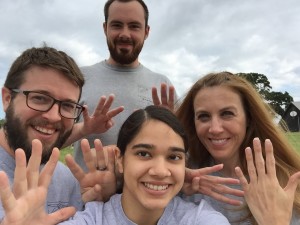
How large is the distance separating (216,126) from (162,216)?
3.50 ft

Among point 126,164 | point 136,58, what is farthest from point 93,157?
point 136,58

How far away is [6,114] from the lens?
3066 millimetres

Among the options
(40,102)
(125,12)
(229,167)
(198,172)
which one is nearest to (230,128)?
(229,167)

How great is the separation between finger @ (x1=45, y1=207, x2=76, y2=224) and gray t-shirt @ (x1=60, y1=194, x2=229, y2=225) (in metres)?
0.04

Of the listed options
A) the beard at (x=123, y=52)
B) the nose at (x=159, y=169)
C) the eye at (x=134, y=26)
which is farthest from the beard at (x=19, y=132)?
the eye at (x=134, y=26)

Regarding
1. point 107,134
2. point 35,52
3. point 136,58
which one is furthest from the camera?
point 136,58

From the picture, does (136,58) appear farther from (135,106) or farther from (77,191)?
(77,191)

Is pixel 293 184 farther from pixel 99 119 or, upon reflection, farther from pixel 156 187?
pixel 99 119

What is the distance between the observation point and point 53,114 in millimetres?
2949

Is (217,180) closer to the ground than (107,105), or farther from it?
closer to the ground

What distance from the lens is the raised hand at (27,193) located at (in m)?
2.08

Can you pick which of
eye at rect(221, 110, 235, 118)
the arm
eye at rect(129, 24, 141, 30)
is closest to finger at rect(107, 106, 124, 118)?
the arm

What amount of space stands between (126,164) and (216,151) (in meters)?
1.14

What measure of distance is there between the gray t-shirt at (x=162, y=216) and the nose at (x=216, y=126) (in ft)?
2.55
